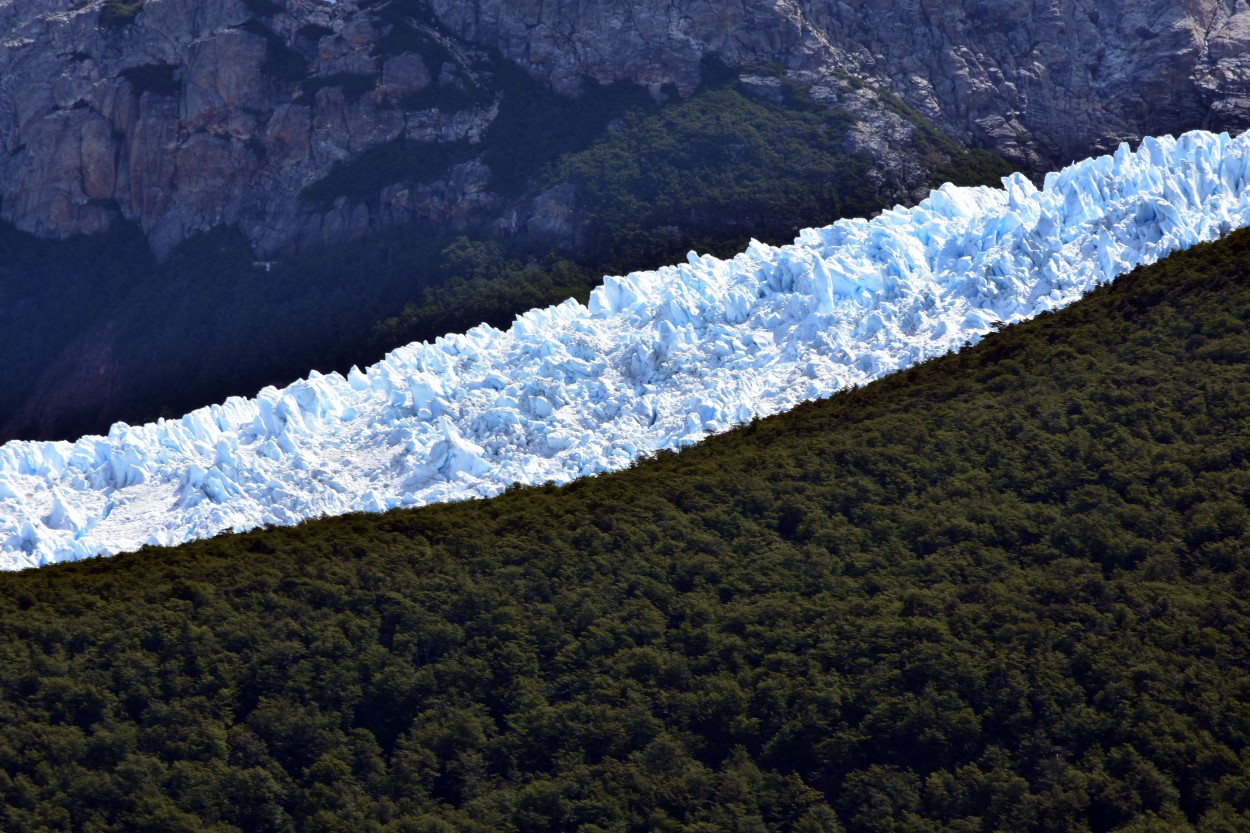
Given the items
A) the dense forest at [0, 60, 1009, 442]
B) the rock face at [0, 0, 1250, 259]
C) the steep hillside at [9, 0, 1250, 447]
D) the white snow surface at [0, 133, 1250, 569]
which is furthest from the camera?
the rock face at [0, 0, 1250, 259]

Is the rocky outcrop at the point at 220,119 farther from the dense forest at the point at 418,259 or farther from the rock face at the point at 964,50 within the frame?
the rock face at the point at 964,50

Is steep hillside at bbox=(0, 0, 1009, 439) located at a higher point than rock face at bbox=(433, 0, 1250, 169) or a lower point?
lower

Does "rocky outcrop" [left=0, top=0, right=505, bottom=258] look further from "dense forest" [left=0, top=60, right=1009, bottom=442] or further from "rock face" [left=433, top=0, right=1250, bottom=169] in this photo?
"rock face" [left=433, top=0, right=1250, bottom=169]

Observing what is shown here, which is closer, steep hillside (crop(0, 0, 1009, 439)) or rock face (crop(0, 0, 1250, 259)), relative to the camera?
steep hillside (crop(0, 0, 1009, 439))

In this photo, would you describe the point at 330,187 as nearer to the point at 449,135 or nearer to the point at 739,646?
the point at 449,135

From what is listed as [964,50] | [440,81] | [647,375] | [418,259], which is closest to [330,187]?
[418,259]

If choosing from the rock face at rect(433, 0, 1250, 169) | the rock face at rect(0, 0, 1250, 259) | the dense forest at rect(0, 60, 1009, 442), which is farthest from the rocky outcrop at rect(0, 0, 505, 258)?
the rock face at rect(433, 0, 1250, 169)
